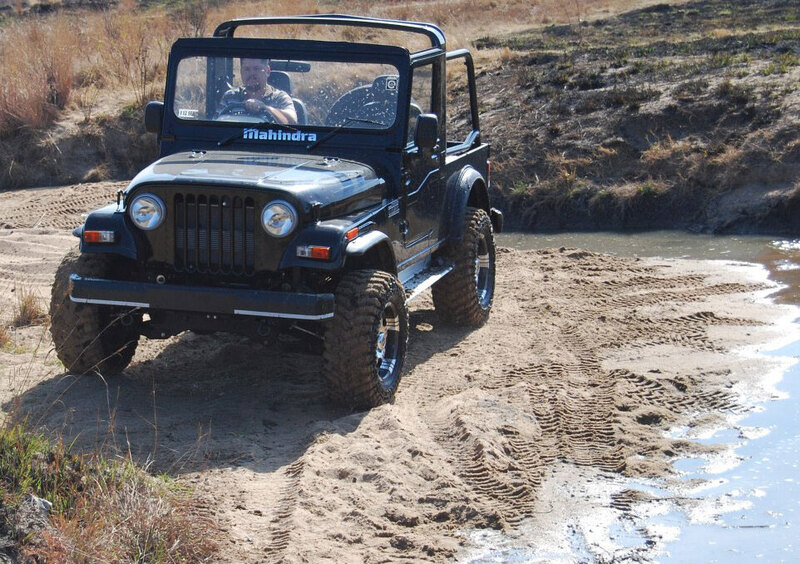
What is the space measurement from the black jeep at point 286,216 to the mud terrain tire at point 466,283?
94 millimetres

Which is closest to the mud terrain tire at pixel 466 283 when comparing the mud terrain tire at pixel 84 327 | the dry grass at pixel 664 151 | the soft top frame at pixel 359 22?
the soft top frame at pixel 359 22

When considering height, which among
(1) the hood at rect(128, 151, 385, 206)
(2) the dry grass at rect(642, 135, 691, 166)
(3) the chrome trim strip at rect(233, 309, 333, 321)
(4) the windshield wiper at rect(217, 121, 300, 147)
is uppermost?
(4) the windshield wiper at rect(217, 121, 300, 147)

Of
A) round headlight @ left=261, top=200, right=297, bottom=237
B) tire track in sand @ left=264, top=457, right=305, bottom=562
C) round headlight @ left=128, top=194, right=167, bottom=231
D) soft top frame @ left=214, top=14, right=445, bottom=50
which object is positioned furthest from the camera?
soft top frame @ left=214, top=14, right=445, bottom=50

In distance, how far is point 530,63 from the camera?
17.3 m

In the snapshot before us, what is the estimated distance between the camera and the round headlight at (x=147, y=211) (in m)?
6.12

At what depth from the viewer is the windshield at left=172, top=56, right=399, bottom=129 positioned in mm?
7230

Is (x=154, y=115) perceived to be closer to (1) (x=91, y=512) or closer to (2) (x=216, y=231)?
(2) (x=216, y=231)

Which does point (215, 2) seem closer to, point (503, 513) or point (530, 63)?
point (530, 63)

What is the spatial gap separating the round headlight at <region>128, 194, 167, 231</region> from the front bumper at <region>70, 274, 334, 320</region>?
0.34 metres

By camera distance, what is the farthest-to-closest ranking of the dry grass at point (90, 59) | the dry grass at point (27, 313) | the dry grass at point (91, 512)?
the dry grass at point (90, 59)
the dry grass at point (27, 313)
the dry grass at point (91, 512)

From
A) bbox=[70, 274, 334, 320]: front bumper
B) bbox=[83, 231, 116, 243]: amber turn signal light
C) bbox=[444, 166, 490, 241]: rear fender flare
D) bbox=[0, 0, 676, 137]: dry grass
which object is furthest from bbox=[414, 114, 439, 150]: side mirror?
bbox=[0, 0, 676, 137]: dry grass

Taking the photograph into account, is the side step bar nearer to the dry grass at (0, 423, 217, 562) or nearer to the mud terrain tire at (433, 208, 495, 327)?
the mud terrain tire at (433, 208, 495, 327)

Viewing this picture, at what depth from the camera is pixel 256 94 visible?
736 cm

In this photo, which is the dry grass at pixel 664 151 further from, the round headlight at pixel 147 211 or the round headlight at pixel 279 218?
the round headlight at pixel 147 211
